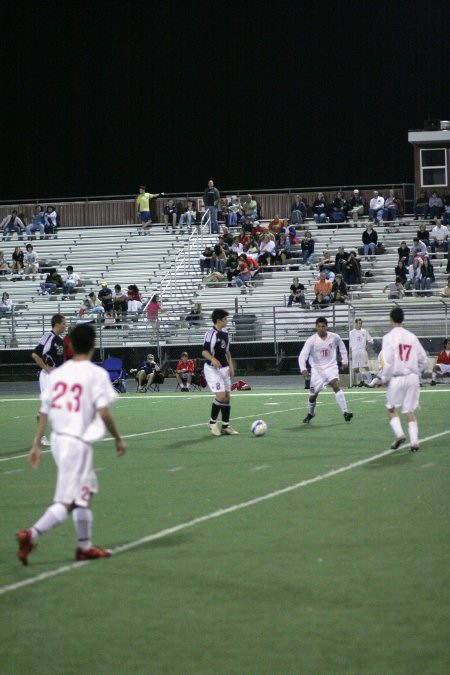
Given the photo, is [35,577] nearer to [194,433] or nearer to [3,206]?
[194,433]

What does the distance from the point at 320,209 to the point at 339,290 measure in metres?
8.72

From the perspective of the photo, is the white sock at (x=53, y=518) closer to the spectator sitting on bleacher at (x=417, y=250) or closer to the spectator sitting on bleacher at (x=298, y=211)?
the spectator sitting on bleacher at (x=417, y=250)

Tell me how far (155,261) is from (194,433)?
2441 cm

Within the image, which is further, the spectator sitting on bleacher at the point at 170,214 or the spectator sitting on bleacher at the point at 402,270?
the spectator sitting on bleacher at the point at 170,214

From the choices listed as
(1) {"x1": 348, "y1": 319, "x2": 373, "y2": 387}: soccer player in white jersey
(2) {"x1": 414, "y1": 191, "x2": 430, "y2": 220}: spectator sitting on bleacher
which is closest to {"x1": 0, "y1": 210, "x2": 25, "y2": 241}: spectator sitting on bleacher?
(2) {"x1": 414, "y1": 191, "x2": 430, "y2": 220}: spectator sitting on bleacher

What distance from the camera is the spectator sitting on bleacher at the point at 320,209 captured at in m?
43.6

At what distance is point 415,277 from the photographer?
36.3 metres

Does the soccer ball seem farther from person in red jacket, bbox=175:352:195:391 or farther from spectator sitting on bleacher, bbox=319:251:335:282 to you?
spectator sitting on bleacher, bbox=319:251:335:282

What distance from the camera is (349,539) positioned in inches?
369

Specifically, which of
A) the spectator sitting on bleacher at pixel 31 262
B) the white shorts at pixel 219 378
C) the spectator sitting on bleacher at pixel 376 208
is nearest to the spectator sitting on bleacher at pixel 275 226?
the spectator sitting on bleacher at pixel 376 208

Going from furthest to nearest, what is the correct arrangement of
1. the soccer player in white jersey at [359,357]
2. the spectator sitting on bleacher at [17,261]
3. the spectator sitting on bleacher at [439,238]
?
the spectator sitting on bleacher at [17,261] → the spectator sitting on bleacher at [439,238] → the soccer player in white jersey at [359,357]

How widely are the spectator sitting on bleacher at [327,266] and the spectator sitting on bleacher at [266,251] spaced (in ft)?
6.99

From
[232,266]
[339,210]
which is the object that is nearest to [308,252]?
[232,266]

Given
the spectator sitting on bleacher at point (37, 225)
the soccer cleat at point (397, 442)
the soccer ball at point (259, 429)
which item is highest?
the spectator sitting on bleacher at point (37, 225)
